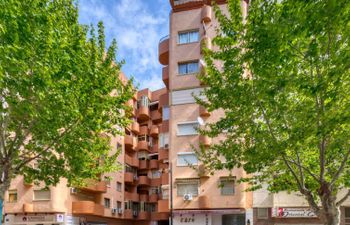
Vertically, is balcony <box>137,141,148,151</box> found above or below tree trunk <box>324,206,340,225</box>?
above

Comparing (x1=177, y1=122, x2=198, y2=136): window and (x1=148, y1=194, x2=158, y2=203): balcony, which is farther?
(x1=148, y1=194, x2=158, y2=203): balcony

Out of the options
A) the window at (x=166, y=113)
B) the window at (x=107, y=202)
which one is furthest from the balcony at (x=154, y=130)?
the window at (x=166, y=113)

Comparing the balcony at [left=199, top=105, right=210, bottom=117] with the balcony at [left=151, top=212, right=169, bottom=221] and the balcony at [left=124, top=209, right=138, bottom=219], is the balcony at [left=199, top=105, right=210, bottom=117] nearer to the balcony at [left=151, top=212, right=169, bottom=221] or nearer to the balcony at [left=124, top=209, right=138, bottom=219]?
the balcony at [left=151, top=212, right=169, bottom=221]

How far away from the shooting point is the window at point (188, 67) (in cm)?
2852

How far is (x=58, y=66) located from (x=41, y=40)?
3.12 feet

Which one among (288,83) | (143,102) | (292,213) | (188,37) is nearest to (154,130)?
(143,102)

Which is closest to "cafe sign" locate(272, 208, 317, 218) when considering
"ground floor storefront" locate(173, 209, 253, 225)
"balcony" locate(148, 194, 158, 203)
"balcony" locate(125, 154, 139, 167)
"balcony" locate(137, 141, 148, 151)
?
"ground floor storefront" locate(173, 209, 253, 225)

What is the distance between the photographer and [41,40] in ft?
34.9

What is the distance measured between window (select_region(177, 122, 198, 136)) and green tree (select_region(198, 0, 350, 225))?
14.6 m

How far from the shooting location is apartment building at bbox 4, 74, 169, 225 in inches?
1116

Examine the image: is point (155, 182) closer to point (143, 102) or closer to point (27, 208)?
point (143, 102)

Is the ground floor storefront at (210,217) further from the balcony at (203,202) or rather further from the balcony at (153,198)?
the balcony at (153,198)

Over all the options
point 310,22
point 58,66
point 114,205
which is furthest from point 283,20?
point 114,205

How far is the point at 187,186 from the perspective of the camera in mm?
26891
